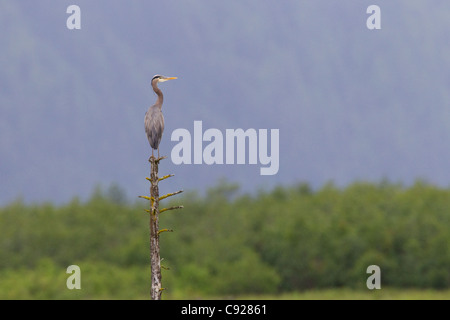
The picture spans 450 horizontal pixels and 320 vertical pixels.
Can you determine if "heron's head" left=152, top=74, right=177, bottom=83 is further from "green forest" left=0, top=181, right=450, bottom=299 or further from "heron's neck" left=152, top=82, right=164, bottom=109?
"green forest" left=0, top=181, right=450, bottom=299

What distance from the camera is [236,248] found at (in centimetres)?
5925

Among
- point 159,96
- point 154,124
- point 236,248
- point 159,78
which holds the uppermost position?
point 159,78

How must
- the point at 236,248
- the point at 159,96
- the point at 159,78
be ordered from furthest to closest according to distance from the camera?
1. the point at 236,248
2. the point at 159,96
3. the point at 159,78

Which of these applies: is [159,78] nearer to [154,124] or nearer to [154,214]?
[154,124]

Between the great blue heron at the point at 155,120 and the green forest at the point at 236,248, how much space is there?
3420 centimetres

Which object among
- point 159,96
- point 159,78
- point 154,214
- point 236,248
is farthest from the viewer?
point 236,248

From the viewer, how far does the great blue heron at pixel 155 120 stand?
45.6 ft

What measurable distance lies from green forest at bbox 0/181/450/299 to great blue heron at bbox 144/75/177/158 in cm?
3420

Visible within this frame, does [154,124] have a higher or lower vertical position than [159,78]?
lower

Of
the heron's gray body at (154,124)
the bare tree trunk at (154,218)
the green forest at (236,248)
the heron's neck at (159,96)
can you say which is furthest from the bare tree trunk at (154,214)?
the green forest at (236,248)

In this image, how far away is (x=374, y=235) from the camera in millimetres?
56969

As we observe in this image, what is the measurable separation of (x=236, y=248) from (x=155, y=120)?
46060 millimetres

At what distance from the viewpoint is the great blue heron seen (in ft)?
45.6

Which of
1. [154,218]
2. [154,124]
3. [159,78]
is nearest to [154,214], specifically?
[154,218]
